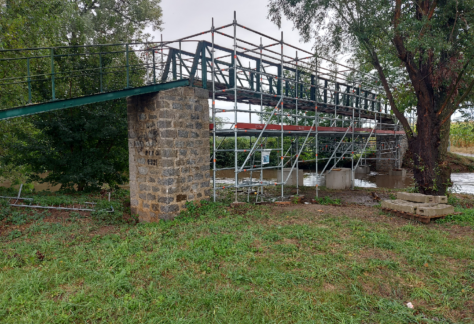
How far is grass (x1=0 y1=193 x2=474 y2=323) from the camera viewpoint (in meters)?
3.56

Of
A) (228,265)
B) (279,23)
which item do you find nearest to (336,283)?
(228,265)

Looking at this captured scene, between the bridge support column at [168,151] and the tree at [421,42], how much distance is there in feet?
17.1

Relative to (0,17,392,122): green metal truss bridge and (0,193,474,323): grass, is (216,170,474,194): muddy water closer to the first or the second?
(0,17,392,122): green metal truss bridge

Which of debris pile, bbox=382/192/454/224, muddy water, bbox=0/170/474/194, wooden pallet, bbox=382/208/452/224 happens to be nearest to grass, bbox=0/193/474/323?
wooden pallet, bbox=382/208/452/224

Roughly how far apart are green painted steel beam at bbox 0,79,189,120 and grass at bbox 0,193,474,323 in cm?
248

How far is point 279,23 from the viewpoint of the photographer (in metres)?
10.9

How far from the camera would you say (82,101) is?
668 cm

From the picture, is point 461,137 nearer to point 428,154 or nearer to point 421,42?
point 428,154

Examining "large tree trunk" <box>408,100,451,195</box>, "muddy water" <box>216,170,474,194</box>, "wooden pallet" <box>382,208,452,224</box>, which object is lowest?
"muddy water" <box>216,170,474,194</box>

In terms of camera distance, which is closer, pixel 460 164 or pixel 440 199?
pixel 440 199

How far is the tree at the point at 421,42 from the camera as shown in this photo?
29.1 feet

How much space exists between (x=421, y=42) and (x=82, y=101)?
8.77 meters

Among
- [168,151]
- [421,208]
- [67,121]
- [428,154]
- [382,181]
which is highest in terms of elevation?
[67,121]

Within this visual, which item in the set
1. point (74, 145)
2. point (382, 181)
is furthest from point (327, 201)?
point (382, 181)
